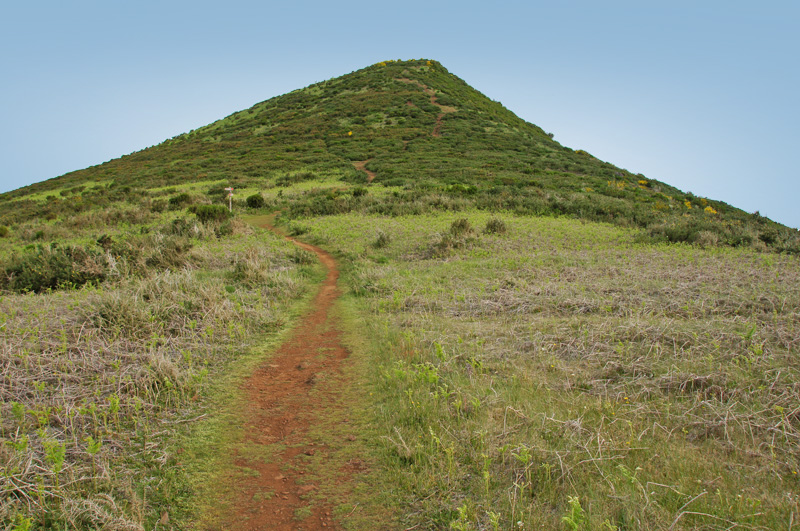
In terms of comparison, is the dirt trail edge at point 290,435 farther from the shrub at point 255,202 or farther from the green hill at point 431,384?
the shrub at point 255,202

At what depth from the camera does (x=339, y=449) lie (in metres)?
4.14

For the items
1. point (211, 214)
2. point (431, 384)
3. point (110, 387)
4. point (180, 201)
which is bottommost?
point (110, 387)

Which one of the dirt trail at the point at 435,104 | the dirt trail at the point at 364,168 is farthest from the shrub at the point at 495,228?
the dirt trail at the point at 435,104

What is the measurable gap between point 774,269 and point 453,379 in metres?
8.50

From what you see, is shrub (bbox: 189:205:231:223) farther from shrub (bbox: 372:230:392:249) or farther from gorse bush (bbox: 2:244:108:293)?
shrub (bbox: 372:230:392:249)

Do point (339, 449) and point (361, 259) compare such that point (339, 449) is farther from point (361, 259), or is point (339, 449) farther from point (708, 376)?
point (361, 259)

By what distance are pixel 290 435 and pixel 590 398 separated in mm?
3100

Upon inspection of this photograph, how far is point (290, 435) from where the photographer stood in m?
4.40

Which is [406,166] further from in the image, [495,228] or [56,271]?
[56,271]

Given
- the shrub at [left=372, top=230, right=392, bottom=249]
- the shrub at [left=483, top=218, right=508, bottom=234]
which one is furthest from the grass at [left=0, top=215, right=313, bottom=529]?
the shrub at [left=483, top=218, right=508, bottom=234]

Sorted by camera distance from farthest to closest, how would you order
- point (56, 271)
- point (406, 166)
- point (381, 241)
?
point (406, 166) → point (381, 241) → point (56, 271)

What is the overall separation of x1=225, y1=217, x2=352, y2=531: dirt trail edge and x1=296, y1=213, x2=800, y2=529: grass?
61cm

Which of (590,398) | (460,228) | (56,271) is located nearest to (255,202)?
(460,228)

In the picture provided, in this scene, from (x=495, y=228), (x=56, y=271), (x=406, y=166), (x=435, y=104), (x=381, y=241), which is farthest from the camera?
(x=435, y=104)
